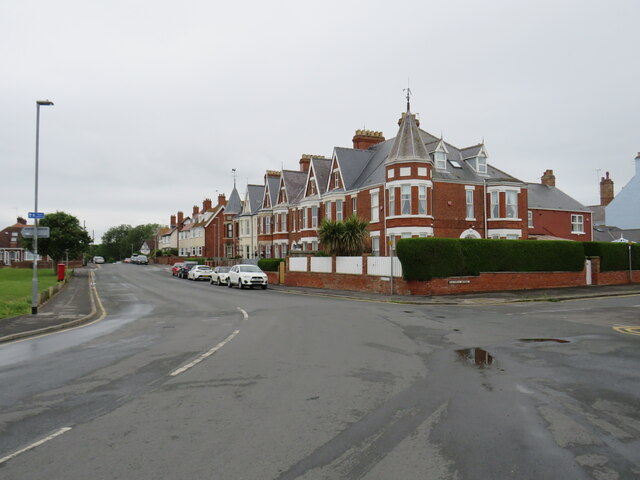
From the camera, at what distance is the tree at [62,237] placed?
53.4 m

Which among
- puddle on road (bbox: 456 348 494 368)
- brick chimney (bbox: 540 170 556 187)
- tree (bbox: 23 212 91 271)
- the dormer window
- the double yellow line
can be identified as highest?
brick chimney (bbox: 540 170 556 187)

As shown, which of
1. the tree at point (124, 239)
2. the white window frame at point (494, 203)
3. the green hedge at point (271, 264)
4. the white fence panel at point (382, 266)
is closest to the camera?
the white fence panel at point (382, 266)

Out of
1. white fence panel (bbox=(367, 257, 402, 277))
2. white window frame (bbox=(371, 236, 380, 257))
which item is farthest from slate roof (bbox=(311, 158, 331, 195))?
white fence panel (bbox=(367, 257, 402, 277))

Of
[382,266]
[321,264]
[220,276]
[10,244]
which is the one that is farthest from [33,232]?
[10,244]

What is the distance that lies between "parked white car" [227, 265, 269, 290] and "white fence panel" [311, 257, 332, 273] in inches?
147

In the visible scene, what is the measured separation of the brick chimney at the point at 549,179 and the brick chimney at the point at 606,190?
23077 millimetres

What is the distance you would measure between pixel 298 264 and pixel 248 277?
14.0 ft

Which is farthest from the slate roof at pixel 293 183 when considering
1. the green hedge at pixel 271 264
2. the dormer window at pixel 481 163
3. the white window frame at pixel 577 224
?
the white window frame at pixel 577 224

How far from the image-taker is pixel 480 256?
28.5 meters

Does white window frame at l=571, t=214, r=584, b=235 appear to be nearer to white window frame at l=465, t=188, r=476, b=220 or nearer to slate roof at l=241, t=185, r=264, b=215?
white window frame at l=465, t=188, r=476, b=220

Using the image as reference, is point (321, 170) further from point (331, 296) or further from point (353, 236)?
point (331, 296)

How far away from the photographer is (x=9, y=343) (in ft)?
41.8

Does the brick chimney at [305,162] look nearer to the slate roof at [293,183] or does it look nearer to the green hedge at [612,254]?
the slate roof at [293,183]

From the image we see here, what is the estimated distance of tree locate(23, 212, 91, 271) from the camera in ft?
175
